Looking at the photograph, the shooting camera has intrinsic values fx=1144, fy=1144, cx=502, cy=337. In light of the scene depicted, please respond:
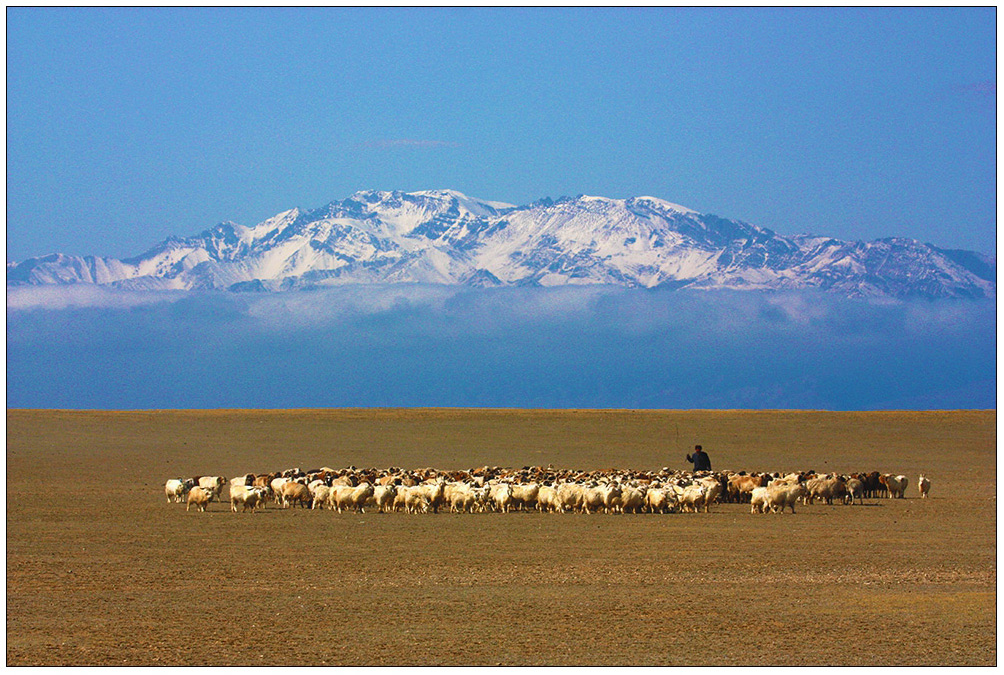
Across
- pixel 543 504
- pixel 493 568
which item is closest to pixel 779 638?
pixel 493 568

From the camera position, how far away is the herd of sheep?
2441cm

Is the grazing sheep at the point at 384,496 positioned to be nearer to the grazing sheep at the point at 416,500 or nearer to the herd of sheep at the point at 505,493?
the herd of sheep at the point at 505,493

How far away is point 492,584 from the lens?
1436 cm

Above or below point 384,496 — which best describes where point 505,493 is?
above

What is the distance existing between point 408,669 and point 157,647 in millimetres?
2524

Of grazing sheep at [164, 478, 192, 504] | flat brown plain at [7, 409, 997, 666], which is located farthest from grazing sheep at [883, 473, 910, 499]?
grazing sheep at [164, 478, 192, 504]

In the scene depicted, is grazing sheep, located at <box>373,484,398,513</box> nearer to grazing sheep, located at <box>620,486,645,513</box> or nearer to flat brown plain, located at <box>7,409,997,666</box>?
flat brown plain, located at <box>7,409,997,666</box>

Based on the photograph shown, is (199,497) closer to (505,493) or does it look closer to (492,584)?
(505,493)

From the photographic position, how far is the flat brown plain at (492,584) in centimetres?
1065

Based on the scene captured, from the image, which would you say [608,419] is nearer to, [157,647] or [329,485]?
[329,485]

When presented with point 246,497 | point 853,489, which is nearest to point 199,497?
point 246,497

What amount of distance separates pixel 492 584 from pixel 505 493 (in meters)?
10.3

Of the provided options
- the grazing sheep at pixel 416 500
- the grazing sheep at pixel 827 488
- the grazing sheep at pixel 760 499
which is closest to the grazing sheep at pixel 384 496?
the grazing sheep at pixel 416 500

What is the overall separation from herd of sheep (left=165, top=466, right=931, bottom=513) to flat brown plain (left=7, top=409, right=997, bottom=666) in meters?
0.71
